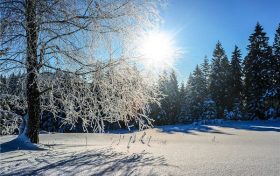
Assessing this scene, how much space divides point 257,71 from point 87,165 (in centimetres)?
3612

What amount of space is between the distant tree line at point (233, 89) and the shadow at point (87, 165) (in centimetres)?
2695

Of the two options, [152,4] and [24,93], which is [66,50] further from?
[152,4]

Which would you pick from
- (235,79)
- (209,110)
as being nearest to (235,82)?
(235,79)

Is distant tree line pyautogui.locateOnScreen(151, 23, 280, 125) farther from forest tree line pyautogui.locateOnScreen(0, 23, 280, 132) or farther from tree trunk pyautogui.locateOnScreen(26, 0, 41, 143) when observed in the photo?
tree trunk pyautogui.locateOnScreen(26, 0, 41, 143)

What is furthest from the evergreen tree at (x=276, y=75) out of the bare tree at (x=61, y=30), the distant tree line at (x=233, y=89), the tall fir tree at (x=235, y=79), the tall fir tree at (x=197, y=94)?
the bare tree at (x=61, y=30)

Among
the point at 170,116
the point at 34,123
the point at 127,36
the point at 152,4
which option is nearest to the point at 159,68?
the point at 127,36

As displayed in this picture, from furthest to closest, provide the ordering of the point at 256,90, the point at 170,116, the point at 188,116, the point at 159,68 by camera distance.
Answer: the point at 170,116
the point at 188,116
the point at 256,90
the point at 159,68

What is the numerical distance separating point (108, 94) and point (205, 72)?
45909mm

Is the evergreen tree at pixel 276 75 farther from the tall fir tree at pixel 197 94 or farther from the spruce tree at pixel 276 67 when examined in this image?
the tall fir tree at pixel 197 94

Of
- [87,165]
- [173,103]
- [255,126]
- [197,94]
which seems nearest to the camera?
[87,165]

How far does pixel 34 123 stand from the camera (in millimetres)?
8617

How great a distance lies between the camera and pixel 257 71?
38000mm

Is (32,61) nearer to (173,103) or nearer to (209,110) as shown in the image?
(209,110)

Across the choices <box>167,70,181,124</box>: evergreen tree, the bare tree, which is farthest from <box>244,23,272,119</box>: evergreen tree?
the bare tree
